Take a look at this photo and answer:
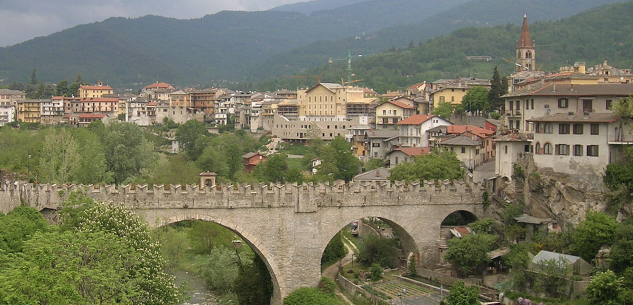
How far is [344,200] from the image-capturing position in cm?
4003

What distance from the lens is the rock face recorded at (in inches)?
1452

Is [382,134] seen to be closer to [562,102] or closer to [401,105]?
[401,105]

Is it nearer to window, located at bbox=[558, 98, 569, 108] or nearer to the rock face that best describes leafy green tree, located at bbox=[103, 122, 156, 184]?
the rock face

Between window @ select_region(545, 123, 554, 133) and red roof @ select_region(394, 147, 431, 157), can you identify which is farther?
red roof @ select_region(394, 147, 431, 157)

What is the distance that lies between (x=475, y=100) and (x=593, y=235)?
4156 cm

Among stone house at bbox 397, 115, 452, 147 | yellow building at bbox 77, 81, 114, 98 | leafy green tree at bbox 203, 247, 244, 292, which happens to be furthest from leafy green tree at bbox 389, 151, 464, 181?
yellow building at bbox 77, 81, 114, 98

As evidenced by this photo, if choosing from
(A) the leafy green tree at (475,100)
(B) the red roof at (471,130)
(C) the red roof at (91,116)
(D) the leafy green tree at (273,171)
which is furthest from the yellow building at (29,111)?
(B) the red roof at (471,130)

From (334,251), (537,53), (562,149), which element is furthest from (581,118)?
(537,53)

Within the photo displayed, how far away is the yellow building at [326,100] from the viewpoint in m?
110

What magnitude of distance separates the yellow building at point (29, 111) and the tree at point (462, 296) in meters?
108

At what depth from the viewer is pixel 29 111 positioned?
129 m

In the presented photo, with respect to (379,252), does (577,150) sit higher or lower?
higher

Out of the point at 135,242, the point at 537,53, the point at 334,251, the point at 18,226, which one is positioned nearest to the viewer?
the point at 135,242

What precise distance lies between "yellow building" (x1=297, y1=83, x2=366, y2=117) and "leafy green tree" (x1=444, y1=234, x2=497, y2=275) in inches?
2745
